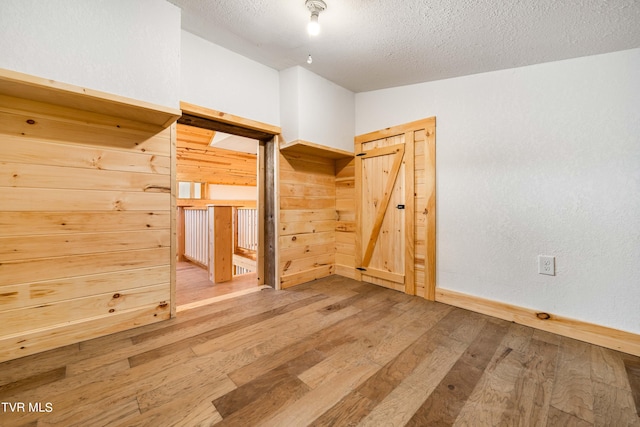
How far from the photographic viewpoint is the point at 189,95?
2.01m

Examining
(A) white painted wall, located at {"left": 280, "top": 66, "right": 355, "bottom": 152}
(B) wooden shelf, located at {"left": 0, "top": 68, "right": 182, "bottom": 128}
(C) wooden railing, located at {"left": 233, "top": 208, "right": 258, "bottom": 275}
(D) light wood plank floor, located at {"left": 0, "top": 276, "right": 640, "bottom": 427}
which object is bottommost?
(D) light wood plank floor, located at {"left": 0, "top": 276, "right": 640, "bottom": 427}

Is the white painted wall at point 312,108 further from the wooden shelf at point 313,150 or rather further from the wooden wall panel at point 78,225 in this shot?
the wooden wall panel at point 78,225

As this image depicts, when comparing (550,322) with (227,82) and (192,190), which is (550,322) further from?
(192,190)

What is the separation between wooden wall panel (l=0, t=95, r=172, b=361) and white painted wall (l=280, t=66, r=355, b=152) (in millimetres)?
1119

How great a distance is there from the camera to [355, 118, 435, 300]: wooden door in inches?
95.3

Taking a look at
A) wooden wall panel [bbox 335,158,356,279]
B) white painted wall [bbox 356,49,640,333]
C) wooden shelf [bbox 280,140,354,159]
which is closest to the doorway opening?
wooden shelf [bbox 280,140,354,159]

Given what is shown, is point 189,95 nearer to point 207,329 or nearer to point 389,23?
point 389,23

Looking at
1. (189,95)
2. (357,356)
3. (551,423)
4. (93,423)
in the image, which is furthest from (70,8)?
(551,423)

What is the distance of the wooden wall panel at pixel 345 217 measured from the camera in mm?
3080

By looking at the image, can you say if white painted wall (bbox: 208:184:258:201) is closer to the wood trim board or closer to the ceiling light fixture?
the ceiling light fixture

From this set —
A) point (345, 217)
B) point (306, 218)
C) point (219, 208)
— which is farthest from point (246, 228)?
point (345, 217)

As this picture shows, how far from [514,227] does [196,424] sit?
2371 mm

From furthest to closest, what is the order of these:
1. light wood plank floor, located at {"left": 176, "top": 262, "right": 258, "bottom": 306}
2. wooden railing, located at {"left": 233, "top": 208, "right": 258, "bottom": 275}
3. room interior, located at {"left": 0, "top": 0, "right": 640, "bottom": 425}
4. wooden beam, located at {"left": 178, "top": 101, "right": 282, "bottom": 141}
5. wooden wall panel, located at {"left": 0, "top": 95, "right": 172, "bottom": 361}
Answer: wooden railing, located at {"left": 233, "top": 208, "right": 258, "bottom": 275}, light wood plank floor, located at {"left": 176, "top": 262, "right": 258, "bottom": 306}, wooden beam, located at {"left": 178, "top": 101, "right": 282, "bottom": 141}, wooden wall panel, located at {"left": 0, "top": 95, "right": 172, "bottom": 361}, room interior, located at {"left": 0, "top": 0, "right": 640, "bottom": 425}

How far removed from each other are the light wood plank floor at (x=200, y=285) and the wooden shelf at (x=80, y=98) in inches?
63.3
